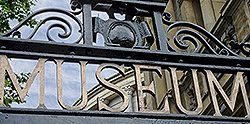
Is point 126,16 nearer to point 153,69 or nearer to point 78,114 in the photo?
point 153,69

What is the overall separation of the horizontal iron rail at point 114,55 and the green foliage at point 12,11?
8.05 m

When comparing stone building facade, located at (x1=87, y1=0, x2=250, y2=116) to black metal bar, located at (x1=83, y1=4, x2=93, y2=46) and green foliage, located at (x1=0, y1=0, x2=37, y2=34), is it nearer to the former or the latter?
green foliage, located at (x1=0, y1=0, x2=37, y2=34)

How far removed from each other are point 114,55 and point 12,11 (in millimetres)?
8593

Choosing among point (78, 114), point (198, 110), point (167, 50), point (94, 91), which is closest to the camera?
point (78, 114)

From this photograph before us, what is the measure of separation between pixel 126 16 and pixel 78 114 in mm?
1112

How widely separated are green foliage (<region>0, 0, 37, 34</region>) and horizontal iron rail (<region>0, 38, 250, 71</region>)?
8.05 meters

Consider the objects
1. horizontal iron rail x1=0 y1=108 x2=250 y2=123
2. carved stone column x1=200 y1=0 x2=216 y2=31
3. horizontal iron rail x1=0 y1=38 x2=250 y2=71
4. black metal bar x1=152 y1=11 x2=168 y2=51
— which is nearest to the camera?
horizontal iron rail x1=0 y1=108 x2=250 y2=123

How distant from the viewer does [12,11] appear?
1225 centimetres

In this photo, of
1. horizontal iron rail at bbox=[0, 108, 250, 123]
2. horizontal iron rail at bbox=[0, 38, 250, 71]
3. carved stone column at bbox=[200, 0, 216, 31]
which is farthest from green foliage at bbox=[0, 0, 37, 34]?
horizontal iron rail at bbox=[0, 108, 250, 123]

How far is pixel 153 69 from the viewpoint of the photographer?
13.5ft

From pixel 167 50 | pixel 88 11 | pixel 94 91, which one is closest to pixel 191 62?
pixel 167 50

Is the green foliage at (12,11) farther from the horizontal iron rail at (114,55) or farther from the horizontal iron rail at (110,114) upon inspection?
the horizontal iron rail at (110,114)

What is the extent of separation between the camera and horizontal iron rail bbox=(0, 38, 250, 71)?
12.8 ft

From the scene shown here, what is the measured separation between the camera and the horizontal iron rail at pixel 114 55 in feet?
12.8
